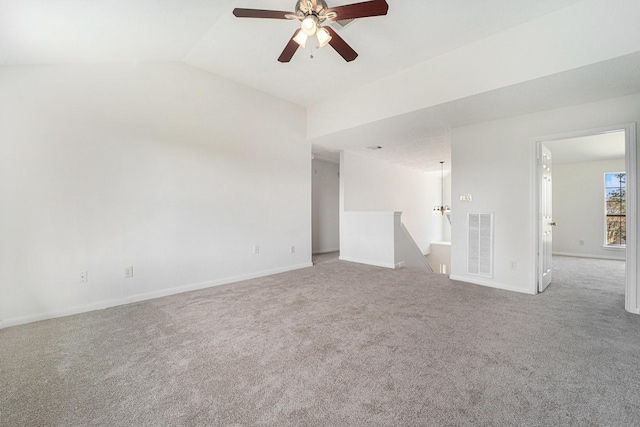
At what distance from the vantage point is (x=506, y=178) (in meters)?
3.55

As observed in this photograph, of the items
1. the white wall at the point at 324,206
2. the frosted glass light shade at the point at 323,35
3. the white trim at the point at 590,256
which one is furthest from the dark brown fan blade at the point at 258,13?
the white trim at the point at 590,256

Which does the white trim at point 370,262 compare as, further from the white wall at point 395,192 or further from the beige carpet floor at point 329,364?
the beige carpet floor at point 329,364

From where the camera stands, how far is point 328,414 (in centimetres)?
136

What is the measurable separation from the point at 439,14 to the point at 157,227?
152 inches

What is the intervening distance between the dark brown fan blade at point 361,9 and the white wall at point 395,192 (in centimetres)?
379

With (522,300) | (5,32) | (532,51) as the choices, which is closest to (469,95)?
(532,51)

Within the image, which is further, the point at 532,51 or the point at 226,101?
the point at 226,101

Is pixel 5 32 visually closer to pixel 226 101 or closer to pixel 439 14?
pixel 226 101

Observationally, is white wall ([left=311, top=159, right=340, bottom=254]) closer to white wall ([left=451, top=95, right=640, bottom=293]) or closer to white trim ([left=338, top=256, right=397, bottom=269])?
white trim ([left=338, top=256, right=397, bottom=269])

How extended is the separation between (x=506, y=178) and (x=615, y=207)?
5.22 meters

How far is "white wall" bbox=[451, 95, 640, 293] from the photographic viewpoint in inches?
126

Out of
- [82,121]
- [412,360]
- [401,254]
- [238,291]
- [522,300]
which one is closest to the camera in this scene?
[412,360]

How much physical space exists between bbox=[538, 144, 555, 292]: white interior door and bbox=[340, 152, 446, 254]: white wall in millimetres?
3332

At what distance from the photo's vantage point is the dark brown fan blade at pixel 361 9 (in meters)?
1.90
